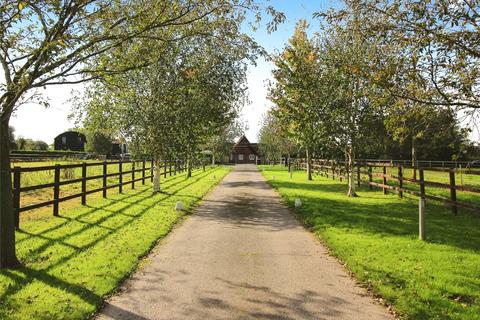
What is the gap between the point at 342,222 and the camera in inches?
457

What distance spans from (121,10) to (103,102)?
11846mm

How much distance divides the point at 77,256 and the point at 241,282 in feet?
10.9

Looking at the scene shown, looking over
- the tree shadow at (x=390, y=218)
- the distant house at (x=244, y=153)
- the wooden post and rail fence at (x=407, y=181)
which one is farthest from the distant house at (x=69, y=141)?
the tree shadow at (x=390, y=218)

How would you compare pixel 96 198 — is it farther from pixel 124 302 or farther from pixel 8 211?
pixel 124 302

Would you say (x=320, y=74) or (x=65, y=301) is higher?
(x=320, y=74)

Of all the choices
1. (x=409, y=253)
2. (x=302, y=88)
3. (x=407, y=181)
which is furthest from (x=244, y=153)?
(x=409, y=253)

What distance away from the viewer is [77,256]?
7.51m

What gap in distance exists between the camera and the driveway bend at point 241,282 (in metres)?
5.07

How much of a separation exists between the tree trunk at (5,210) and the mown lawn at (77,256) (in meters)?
0.29

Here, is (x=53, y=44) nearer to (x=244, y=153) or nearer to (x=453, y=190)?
(x=453, y=190)

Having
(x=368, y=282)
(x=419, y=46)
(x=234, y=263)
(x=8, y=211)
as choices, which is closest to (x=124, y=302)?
(x=234, y=263)

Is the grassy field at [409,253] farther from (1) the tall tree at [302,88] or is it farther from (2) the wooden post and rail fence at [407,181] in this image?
(1) the tall tree at [302,88]

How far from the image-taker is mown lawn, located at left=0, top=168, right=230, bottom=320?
5242mm

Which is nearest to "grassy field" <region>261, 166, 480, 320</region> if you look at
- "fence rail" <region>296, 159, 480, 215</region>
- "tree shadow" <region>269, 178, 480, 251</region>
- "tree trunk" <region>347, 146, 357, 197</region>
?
"tree shadow" <region>269, 178, 480, 251</region>
